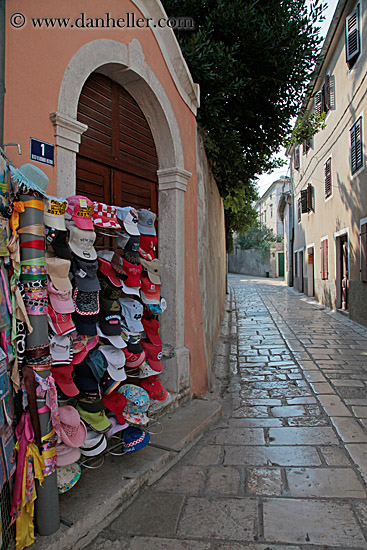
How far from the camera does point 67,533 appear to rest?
210 centimetres

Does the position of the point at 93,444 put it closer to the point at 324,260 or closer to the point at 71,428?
the point at 71,428

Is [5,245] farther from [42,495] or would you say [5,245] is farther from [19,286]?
[42,495]

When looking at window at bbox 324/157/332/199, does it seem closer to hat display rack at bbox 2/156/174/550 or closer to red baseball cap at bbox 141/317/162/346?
red baseball cap at bbox 141/317/162/346

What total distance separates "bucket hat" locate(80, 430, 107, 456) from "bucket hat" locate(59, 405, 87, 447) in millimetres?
125

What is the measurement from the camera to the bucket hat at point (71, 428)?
2.22 meters

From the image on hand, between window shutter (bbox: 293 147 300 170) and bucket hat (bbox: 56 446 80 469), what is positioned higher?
window shutter (bbox: 293 147 300 170)

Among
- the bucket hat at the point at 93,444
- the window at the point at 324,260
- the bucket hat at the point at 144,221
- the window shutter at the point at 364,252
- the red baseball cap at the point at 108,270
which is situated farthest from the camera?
the window at the point at 324,260

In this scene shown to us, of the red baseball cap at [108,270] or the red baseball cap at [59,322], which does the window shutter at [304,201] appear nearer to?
the red baseball cap at [108,270]

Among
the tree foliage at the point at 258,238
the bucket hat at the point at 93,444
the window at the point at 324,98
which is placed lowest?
the bucket hat at the point at 93,444

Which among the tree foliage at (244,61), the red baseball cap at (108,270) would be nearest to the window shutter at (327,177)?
the tree foliage at (244,61)

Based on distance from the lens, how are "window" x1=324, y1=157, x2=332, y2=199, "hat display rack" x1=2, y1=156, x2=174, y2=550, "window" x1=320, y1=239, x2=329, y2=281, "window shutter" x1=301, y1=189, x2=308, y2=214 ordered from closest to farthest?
"hat display rack" x1=2, y1=156, x2=174, y2=550
"window" x1=324, y1=157, x2=332, y2=199
"window" x1=320, y1=239, x2=329, y2=281
"window shutter" x1=301, y1=189, x2=308, y2=214

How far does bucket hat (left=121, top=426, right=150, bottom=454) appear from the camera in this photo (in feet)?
9.06

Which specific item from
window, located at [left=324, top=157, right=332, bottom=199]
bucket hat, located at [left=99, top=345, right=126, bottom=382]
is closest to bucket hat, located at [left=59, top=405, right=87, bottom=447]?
bucket hat, located at [left=99, top=345, right=126, bottom=382]

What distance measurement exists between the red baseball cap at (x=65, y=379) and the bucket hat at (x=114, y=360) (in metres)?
0.27
